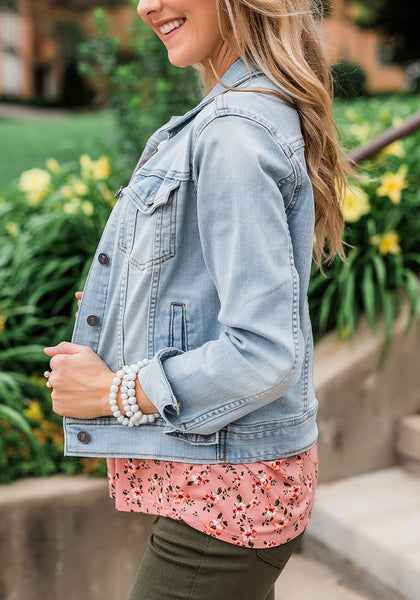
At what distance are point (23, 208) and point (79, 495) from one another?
1886mm

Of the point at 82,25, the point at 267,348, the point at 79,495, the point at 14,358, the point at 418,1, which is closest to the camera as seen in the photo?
the point at 267,348

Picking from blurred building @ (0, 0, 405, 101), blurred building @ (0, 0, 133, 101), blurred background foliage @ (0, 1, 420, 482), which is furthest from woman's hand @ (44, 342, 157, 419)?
blurred building @ (0, 0, 405, 101)

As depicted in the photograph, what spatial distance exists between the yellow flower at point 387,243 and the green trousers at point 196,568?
7.08 ft

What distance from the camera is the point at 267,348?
1.21 metres

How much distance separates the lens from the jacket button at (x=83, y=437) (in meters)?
1.43

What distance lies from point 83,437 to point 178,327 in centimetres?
29

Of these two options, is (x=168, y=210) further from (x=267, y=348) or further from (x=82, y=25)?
(x=82, y=25)

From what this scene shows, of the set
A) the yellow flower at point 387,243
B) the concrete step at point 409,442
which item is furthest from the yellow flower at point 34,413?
the yellow flower at point 387,243

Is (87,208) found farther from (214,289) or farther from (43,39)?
(43,39)

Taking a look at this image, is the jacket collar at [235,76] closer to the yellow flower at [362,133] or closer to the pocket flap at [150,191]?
the pocket flap at [150,191]

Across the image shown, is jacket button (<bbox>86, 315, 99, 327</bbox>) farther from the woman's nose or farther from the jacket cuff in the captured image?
the woman's nose

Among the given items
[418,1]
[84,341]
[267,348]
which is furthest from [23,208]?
[418,1]

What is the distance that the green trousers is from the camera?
135cm

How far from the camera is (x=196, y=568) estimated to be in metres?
1.35
